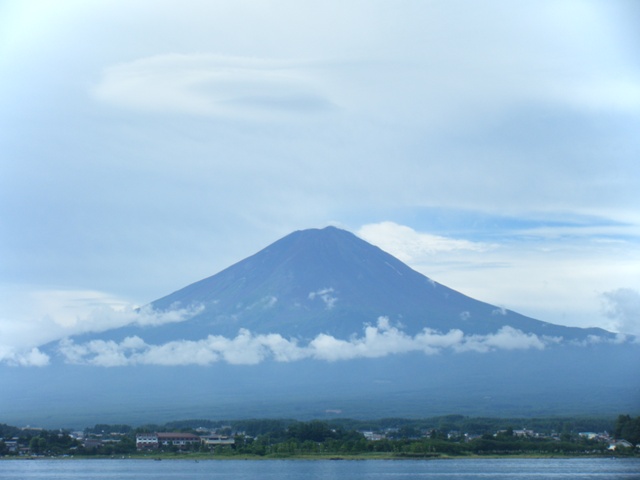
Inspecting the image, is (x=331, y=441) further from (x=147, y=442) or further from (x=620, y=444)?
(x=620, y=444)

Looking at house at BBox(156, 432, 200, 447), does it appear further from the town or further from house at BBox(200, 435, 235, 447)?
house at BBox(200, 435, 235, 447)

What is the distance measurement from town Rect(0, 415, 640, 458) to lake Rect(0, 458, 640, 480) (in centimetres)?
83

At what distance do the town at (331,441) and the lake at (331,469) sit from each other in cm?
83

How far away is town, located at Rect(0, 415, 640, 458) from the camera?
53125 millimetres

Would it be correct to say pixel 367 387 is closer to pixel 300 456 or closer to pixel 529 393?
pixel 529 393

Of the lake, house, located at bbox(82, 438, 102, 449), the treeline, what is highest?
the treeline

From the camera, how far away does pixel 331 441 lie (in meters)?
54.9

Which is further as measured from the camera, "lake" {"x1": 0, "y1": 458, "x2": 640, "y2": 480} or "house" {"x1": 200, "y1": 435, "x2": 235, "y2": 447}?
"house" {"x1": 200, "y1": 435, "x2": 235, "y2": 447}

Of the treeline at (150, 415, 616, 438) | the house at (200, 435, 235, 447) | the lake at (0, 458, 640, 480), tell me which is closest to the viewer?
the lake at (0, 458, 640, 480)

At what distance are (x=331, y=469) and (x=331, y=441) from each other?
9646mm

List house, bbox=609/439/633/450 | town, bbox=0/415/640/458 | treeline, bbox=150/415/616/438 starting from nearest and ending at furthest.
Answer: house, bbox=609/439/633/450 → town, bbox=0/415/640/458 → treeline, bbox=150/415/616/438

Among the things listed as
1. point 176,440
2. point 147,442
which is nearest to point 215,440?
point 176,440

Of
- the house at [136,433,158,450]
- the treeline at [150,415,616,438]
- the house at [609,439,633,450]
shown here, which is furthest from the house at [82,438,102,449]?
the house at [609,439,633,450]

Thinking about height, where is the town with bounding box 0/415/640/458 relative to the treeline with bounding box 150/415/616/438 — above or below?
below
